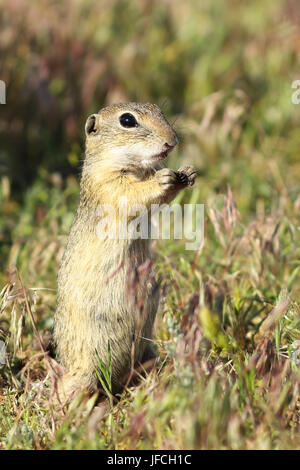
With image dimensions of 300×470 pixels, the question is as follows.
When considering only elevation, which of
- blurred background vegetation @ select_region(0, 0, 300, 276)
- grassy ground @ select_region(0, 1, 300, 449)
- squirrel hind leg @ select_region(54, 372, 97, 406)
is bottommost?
squirrel hind leg @ select_region(54, 372, 97, 406)

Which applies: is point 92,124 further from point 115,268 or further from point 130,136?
point 115,268

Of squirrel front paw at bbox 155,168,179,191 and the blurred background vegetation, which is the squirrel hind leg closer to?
squirrel front paw at bbox 155,168,179,191

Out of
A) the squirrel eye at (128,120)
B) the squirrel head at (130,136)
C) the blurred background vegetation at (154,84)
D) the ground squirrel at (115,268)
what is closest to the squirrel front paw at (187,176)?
the ground squirrel at (115,268)

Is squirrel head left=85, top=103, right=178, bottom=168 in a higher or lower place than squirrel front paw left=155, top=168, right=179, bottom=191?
higher

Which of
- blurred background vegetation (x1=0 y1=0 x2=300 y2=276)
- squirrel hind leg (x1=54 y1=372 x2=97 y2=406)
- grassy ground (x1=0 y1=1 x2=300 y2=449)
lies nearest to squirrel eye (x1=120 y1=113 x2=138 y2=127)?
grassy ground (x1=0 y1=1 x2=300 y2=449)

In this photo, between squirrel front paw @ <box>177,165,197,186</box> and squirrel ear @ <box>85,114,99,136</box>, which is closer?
squirrel front paw @ <box>177,165,197,186</box>

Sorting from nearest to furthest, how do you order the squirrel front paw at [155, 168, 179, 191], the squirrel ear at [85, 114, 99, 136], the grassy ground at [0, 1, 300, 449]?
the grassy ground at [0, 1, 300, 449] < the squirrel front paw at [155, 168, 179, 191] < the squirrel ear at [85, 114, 99, 136]

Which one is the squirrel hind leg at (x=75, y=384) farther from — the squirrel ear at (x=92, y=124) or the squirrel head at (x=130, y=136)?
the squirrel ear at (x=92, y=124)

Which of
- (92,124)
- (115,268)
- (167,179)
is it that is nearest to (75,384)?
(115,268)

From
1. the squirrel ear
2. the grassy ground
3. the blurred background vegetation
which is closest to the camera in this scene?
the grassy ground
